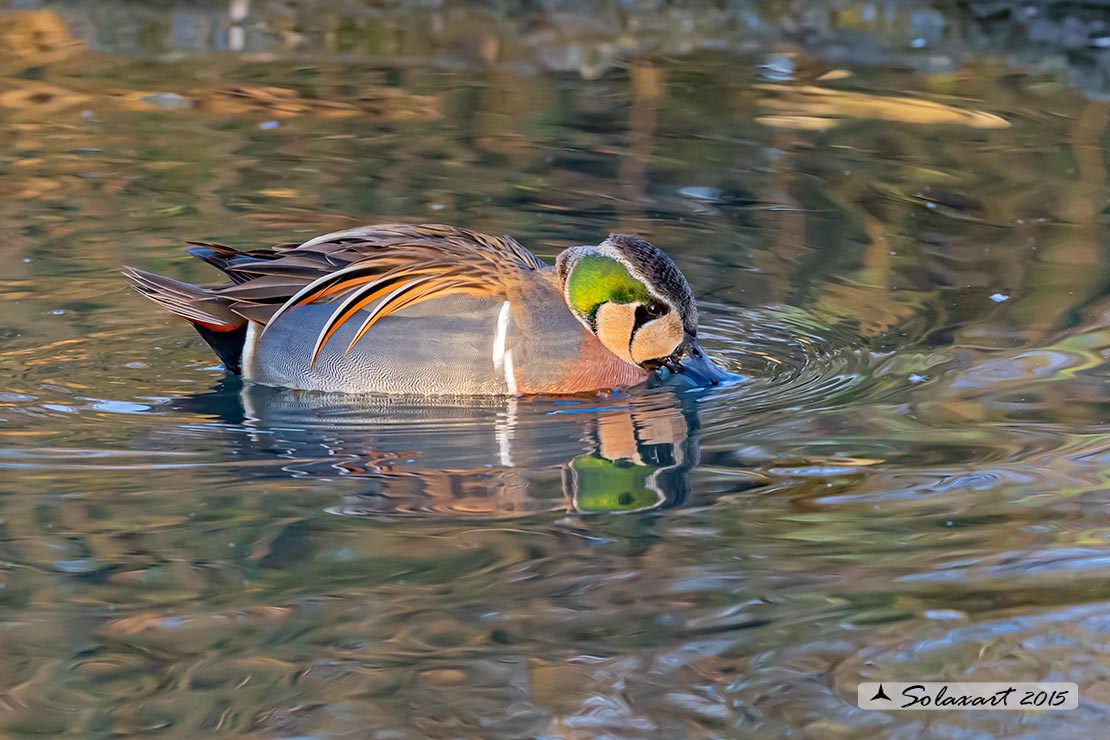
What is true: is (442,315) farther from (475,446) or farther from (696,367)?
(696,367)

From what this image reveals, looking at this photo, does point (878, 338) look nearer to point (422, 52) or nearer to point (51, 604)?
point (51, 604)

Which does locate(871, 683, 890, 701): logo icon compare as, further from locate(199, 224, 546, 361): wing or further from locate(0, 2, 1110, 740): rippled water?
locate(199, 224, 546, 361): wing

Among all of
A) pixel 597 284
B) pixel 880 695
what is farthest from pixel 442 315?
pixel 880 695

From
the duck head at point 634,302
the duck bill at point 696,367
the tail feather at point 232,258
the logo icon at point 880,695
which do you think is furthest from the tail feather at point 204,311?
the logo icon at point 880,695

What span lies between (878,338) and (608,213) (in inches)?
82.5

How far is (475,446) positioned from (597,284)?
3.14 feet

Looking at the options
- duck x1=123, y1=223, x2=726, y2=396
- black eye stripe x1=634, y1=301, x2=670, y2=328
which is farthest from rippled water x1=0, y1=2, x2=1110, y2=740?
black eye stripe x1=634, y1=301, x2=670, y2=328

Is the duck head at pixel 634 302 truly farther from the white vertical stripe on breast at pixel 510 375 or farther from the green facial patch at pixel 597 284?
the white vertical stripe on breast at pixel 510 375

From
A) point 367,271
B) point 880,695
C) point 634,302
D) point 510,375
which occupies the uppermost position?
point 367,271

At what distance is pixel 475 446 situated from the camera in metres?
5.68

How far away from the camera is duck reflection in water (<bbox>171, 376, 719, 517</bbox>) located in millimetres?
5266

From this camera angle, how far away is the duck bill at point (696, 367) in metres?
6.35

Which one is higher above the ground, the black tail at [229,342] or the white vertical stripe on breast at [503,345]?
the white vertical stripe on breast at [503,345]

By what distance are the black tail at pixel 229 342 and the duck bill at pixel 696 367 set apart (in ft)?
5.75
